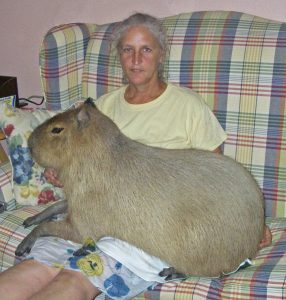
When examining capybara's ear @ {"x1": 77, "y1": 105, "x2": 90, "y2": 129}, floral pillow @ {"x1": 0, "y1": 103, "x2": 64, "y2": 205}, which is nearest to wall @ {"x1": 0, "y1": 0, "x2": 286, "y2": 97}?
floral pillow @ {"x1": 0, "y1": 103, "x2": 64, "y2": 205}

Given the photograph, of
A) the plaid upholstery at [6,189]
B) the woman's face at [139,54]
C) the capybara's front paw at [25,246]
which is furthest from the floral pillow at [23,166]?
the woman's face at [139,54]

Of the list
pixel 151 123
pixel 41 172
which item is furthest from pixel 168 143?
pixel 41 172

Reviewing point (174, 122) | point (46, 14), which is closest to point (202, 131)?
point (174, 122)

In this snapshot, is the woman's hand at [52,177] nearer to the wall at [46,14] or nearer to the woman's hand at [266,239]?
the woman's hand at [266,239]

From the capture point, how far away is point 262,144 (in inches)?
92.1

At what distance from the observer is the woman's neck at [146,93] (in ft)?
7.45

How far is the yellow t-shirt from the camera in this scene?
Result: 215 centimetres

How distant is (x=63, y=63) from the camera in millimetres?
2709

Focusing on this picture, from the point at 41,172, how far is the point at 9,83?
48.5 inches

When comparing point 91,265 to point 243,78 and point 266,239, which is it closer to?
point 266,239

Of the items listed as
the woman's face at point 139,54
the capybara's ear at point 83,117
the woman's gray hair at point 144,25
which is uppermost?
the woman's gray hair at point 144,25

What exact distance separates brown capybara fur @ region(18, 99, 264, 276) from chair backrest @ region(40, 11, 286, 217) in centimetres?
53

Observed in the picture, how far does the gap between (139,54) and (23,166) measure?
775mm

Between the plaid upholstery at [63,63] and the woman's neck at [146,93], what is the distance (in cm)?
56
